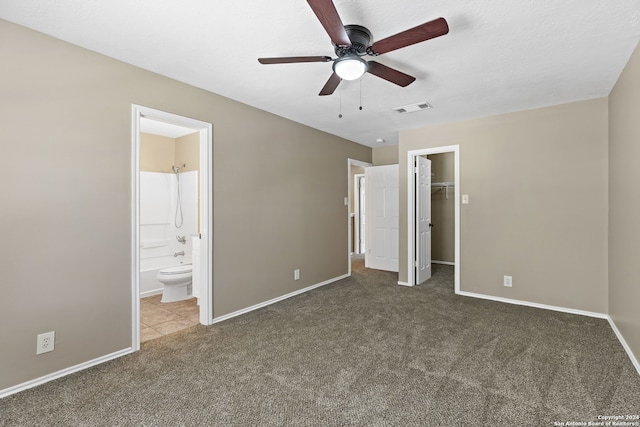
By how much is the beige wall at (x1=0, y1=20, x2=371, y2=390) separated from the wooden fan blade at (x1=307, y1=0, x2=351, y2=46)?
6.04 ft

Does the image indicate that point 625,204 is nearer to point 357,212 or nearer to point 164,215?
point 357,212

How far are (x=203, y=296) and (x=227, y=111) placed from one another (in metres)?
1.99

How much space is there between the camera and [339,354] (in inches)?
103

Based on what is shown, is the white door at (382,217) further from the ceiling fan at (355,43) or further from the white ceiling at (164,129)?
the ceiling fan at (355,43)

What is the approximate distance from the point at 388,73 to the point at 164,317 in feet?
11.1

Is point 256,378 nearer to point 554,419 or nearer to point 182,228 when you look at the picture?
point 554,419

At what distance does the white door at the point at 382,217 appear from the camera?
5.84 meters

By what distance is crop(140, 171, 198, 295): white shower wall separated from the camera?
492cm

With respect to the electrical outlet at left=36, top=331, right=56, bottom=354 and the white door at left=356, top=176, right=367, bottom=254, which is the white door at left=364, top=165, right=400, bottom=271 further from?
the electrical outlet at left=36, top=331, right=56, bottom=354

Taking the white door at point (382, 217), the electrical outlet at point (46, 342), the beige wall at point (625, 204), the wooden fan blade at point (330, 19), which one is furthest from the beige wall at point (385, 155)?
the electrical outlet at point (46, 342)

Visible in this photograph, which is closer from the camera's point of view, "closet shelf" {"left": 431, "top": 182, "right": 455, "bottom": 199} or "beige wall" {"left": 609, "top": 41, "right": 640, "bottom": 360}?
"beige wall" {"left": 609, "top": 41, "right": 640, "bottom": 360}

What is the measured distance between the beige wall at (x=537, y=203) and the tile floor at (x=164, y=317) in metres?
3.52

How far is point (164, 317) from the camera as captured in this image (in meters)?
3.56

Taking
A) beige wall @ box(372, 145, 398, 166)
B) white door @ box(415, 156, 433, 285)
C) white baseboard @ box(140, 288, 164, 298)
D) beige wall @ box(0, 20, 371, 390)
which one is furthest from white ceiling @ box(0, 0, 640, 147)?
white baseboard @ box(140, 288, 164, 298)
